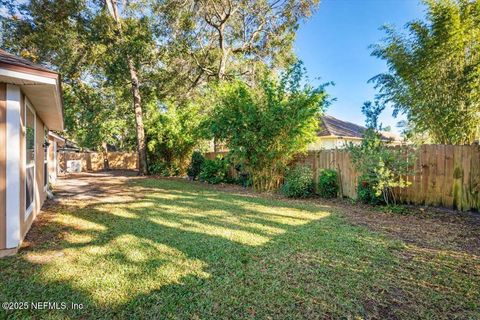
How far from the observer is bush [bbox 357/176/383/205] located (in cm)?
721

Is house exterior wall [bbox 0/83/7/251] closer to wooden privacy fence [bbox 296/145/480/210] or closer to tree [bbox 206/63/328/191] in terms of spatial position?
tree [bbox 206/63/328/191]

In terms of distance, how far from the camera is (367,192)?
7.38 meters

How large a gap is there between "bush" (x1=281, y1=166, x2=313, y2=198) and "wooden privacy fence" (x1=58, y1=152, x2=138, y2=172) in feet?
66.0

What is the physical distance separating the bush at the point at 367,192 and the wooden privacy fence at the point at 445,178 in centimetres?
56

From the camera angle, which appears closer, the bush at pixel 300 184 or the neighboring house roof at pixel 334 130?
the bush at pixel 300 184

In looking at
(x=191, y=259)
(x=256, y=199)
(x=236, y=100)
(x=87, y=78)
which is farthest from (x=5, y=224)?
(x=87, y=78)

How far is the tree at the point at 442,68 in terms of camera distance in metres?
6.13

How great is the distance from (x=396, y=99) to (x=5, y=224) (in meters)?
9.39

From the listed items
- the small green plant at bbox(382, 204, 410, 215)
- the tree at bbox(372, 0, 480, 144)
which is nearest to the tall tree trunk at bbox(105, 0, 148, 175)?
the tree at bbox(372, 0, 480, 144)

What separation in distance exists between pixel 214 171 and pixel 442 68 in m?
9.77

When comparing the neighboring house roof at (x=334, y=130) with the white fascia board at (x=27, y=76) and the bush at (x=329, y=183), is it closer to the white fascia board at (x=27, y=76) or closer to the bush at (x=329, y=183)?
the bush at (x=329, y=183)

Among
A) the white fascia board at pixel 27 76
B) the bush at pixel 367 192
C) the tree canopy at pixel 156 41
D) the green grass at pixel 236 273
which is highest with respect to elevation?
the tree canopy at pixel 156 41

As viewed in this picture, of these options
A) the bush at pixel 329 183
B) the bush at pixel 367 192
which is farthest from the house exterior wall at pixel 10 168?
the bush at pixel 329 183

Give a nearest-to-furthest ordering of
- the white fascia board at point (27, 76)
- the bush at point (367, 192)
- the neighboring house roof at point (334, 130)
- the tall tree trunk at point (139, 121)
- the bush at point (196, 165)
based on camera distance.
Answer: the white fascia board at point (27, 76), the bush at point (367, 192), the bush at point (196, 165), the tall tree trunk at point (139, 121), the neighboring house roof at point (334, 130)
